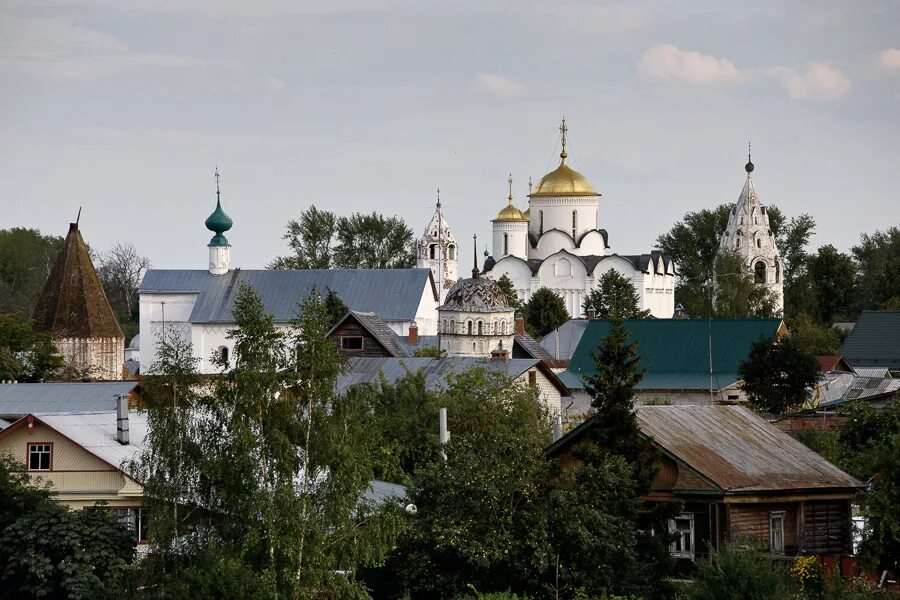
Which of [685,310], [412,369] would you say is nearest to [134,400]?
[412,369]

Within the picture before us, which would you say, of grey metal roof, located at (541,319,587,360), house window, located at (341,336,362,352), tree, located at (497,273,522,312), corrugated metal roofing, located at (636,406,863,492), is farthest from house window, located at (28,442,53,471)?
tree, located at (497,273,522,312)

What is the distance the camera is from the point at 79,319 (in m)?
57.7

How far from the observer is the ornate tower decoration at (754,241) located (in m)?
107

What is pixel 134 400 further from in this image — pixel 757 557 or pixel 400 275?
pixel 400 275

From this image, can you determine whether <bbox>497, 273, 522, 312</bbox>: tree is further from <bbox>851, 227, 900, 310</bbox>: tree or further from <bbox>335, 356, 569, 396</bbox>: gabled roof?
<bbox>335, 356, 569, 396</bbox>: gabled roof

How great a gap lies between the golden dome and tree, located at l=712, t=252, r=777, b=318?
13.9m

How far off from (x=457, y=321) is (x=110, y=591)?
32.5m

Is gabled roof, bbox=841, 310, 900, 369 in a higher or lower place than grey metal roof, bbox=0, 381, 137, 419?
higher

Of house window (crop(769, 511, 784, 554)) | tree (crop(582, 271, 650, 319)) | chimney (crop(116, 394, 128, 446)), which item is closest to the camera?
house window (crop(769, 511, 784, 554))

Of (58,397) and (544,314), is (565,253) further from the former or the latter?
(58,397)

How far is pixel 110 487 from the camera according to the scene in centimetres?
2912

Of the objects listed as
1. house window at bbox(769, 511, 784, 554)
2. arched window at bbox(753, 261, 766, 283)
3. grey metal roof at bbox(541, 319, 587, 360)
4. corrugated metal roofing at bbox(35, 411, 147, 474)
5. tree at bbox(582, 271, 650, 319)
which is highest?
arched window at bbox(753, 261, 766, 283)

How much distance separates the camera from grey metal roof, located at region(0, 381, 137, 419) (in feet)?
137

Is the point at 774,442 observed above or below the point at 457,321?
below
